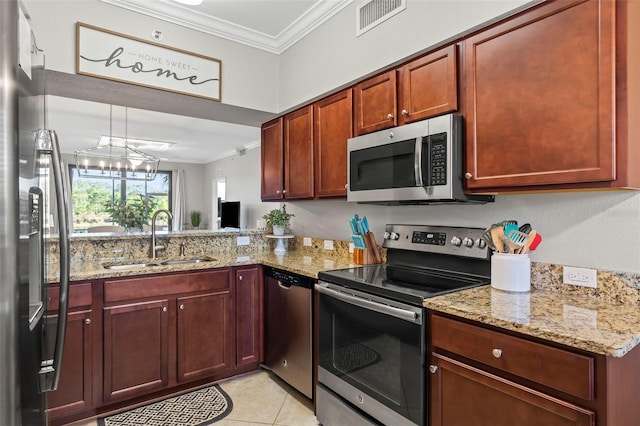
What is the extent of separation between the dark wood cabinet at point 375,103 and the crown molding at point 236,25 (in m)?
0.71

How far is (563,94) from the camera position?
1389 mm

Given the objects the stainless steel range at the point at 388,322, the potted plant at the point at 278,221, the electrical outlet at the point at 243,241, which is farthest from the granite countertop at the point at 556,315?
the electrical outlet at the point at 243,241

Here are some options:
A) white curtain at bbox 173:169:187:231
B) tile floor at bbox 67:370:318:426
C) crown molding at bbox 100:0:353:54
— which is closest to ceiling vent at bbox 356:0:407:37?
crown molding at bbox 100:0:353:54

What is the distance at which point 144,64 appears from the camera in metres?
2.48

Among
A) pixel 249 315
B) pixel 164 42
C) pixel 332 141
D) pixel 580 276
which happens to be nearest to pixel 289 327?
pixel 249 315

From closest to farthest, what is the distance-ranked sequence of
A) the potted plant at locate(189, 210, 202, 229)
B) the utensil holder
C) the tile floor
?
the utensil holder
the tile floor
the potted plant at locate(189, 210, 202, 229)

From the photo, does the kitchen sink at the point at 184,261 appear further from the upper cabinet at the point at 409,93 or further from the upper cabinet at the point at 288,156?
the upper cabinet at the point at 409,93

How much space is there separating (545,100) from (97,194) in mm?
8761

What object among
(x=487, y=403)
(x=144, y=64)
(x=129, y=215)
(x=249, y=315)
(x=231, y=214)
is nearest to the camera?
(x=487, y=403)

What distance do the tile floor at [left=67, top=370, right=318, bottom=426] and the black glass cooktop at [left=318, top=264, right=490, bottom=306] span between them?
898 mm

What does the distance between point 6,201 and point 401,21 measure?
6.76ft

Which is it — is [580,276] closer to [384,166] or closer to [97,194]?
[384,166]

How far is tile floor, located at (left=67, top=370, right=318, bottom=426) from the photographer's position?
2152 millimetres

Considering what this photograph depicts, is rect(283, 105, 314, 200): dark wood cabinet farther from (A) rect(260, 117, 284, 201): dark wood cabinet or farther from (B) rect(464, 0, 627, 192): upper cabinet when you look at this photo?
(B) rect(464, 0, 627, 192): upper cabinet
